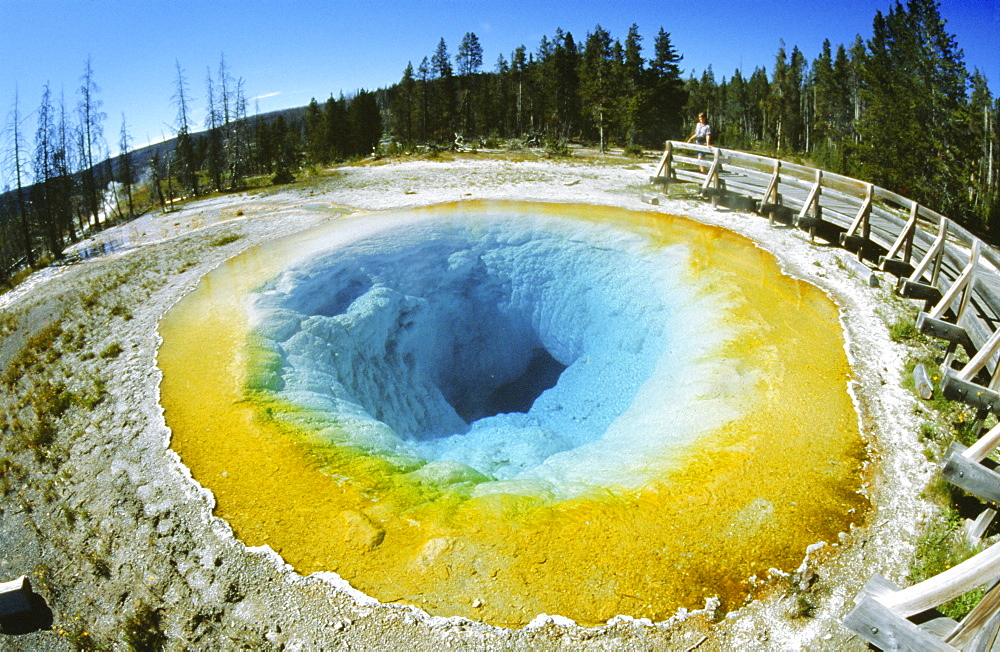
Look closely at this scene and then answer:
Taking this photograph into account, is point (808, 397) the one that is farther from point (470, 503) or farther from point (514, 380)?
point (514, 380)

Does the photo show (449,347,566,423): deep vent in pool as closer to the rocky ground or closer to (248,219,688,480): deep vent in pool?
(248,219,688,480): deep vent in pool

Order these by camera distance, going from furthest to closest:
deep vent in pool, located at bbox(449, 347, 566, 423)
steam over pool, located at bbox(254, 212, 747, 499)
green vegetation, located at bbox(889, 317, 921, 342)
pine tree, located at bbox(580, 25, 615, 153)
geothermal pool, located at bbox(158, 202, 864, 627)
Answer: pine tree, located at bbox(580, 25, 615, 153) → deep vent in pool, located at bbox(449, 347, 566, 423) → green vegetation, located at bbox(889, 317, 921, 342) → steam over pool, located at bbox(254, 212, 747, 499) → geothermal pool, located at bbox(158, 202, 864, 627)

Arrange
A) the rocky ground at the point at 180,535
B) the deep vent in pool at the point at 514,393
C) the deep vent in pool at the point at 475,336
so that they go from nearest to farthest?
the rocky ground at the point at 180,535, the deep vent in pool at the point at 475,336, the deep vent in pool at the point at 514,393

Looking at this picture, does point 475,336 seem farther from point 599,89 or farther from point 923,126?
point 599,89

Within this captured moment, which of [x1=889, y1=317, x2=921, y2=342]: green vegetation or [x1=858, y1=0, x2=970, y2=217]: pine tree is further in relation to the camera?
[x1=858, y1=0, x2=970, y2=217]: pine tree

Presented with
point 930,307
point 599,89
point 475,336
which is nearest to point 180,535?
point 475,336

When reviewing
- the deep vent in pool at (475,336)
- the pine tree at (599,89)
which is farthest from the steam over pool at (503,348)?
the pine tree at (599,89)

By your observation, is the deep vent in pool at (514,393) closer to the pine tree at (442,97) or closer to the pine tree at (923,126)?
the pine tree at (923,126)

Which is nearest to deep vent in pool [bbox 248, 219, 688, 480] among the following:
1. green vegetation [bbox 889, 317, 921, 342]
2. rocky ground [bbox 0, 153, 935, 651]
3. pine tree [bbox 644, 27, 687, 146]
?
rocky ground [bbox 0, 153, 935, 651]
